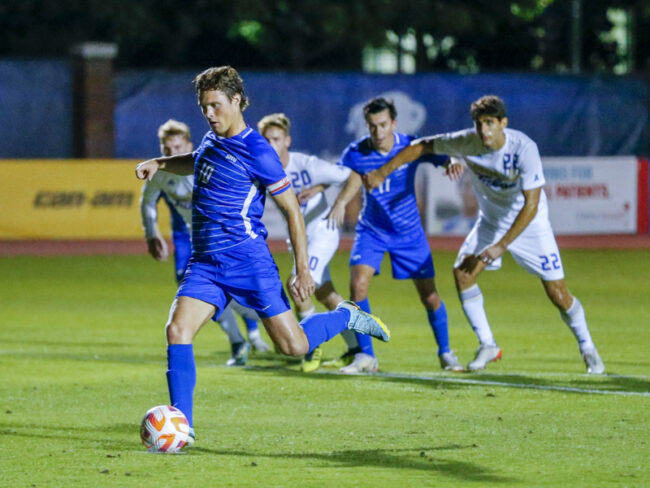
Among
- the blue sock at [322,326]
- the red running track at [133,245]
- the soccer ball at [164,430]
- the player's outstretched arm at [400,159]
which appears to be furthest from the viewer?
the red running track at [133,245]

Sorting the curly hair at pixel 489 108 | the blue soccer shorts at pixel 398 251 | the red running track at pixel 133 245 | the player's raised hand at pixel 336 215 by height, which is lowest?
the red running track at pixel 133 245

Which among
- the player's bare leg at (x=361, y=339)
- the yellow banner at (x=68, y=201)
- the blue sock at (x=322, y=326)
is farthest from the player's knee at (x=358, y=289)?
the yellow banner at (x=68, y=201)

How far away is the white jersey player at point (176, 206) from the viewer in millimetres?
10125

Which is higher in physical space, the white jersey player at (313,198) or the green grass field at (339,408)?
the white jersey player at (313,198)

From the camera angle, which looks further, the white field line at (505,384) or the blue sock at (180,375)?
the white field line at (505,384)

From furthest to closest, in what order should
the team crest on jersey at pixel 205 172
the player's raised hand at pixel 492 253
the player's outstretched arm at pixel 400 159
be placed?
1. the player's outstretched arm at pixel 400 159
2. the player's raised hand at pixel 492 253
3. the team crest on jersey at pixel 205 172

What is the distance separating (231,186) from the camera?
669cm

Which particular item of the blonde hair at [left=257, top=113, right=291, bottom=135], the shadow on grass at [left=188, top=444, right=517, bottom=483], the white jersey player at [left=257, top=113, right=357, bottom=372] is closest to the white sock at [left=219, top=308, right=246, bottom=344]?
the white jersey player at [left=257, top=113, right=357, bottom=372]

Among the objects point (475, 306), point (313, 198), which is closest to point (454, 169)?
point (475, 306)

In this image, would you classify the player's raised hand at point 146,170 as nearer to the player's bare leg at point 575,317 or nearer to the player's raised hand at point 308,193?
the player's raised hand at point 308,193

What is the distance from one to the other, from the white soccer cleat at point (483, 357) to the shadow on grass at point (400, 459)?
8.88 ft

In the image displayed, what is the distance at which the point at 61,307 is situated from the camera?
1406cm

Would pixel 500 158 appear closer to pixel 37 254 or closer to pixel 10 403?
pixel 10 403

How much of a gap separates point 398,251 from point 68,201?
13544mm
